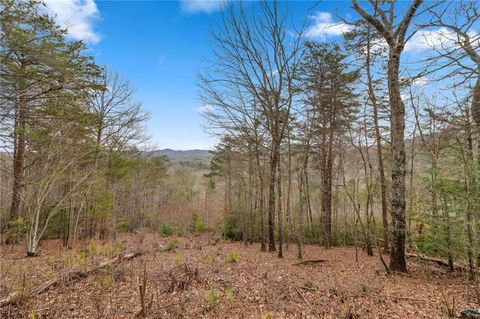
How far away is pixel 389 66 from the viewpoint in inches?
217

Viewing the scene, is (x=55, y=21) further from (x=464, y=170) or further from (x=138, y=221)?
(x=138, y=221)

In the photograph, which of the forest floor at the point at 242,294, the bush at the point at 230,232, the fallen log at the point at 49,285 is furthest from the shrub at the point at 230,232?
the fallen log at the point at 49,285

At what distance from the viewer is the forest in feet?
12.2

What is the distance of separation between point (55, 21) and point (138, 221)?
44.3ft

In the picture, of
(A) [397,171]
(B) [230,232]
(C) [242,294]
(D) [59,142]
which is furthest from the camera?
(B) [230,232]

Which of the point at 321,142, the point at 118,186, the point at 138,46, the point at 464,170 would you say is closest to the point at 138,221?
the point at 118,186

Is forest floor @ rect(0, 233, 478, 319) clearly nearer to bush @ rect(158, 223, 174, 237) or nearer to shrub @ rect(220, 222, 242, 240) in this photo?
shrub @ rect(220, 222, 242, 240)

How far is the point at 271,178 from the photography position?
8438mm

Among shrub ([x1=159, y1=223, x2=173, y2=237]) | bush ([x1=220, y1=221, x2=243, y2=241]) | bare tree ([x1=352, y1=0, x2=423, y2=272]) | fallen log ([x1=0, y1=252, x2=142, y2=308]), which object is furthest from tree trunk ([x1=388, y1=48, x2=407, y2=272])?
shrub ([x1=159, y1=223, x2=173, y2=237])

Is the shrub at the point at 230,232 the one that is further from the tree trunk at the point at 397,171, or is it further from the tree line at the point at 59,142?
the tree trunk at the point at 397,171

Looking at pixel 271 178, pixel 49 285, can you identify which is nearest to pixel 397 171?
pixel 271 178

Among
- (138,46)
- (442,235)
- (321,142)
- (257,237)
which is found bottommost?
(257,237)

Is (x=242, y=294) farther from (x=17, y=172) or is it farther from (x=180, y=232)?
(x=180, y=232)

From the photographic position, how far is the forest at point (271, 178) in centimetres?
373
